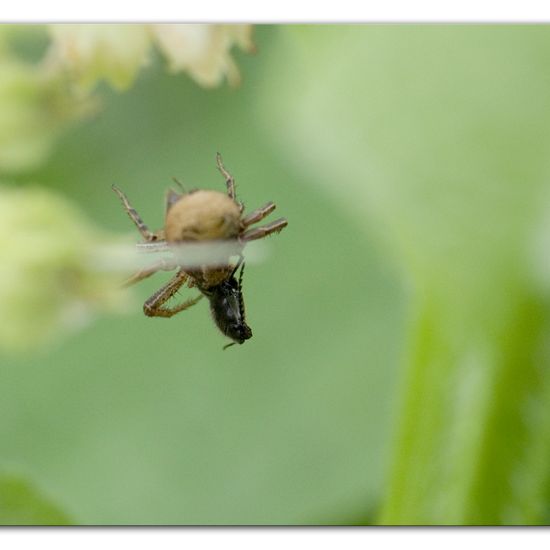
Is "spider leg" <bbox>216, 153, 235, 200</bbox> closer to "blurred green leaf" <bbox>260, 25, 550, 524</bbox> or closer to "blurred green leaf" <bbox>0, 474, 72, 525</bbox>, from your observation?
"blurred green leaf" <bbox>260, 25, 550, 524</bbox>

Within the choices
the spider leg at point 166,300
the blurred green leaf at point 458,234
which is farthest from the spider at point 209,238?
the blurred green leaf at point 458,234

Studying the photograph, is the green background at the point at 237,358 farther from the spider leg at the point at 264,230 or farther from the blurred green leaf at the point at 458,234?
the blurred green leaf at the point at 458,234

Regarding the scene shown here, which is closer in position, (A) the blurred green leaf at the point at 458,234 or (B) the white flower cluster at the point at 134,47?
(A) the blurred green leaf at the point at 458,234

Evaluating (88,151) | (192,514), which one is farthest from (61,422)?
(88,151)

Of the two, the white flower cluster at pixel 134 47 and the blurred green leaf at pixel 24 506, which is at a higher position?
the white flower cluster at pixel 134 47

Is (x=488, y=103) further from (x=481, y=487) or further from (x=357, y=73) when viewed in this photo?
(x=481, y=487)

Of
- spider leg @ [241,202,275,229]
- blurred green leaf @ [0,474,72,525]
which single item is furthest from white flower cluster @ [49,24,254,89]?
blurred green leaf @ [0,474,72,525]

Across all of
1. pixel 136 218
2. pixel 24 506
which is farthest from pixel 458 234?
pixel 24 506
